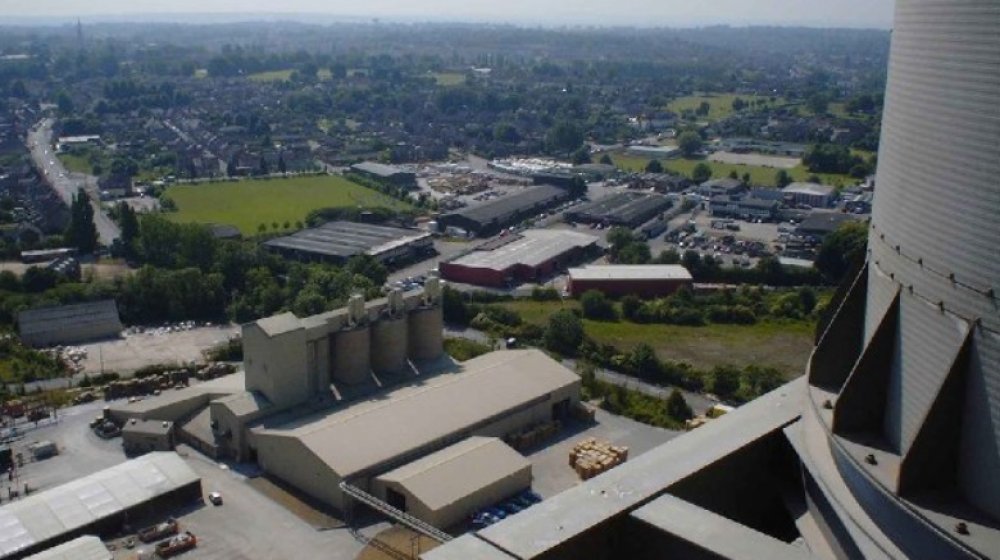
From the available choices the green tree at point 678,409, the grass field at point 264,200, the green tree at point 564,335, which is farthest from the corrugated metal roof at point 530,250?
the green tree at point 678,409

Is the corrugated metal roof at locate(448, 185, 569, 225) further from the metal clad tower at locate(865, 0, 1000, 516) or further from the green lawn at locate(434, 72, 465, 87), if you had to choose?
the green lawn at locate(434, 72, 465, 87)

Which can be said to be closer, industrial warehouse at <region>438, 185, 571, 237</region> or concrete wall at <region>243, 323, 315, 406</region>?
concrete wall at <region>243, 323, 315, 406</region>

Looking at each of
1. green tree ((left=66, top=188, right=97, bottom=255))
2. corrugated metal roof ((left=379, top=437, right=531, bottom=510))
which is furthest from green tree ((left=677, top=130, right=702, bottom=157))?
corrugated metal roof ((left=379, top=437, right=531, bottom=510))

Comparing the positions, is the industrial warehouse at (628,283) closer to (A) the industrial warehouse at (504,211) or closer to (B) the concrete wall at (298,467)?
(A) the industrial warehouse at (504,211)

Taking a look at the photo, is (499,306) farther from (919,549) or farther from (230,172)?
(230,172)

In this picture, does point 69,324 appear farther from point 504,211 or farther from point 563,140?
point 563,140

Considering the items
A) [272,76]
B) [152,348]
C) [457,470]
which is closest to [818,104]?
[272,76]

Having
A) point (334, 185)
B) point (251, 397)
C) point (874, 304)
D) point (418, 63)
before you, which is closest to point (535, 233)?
point (334, 185)
